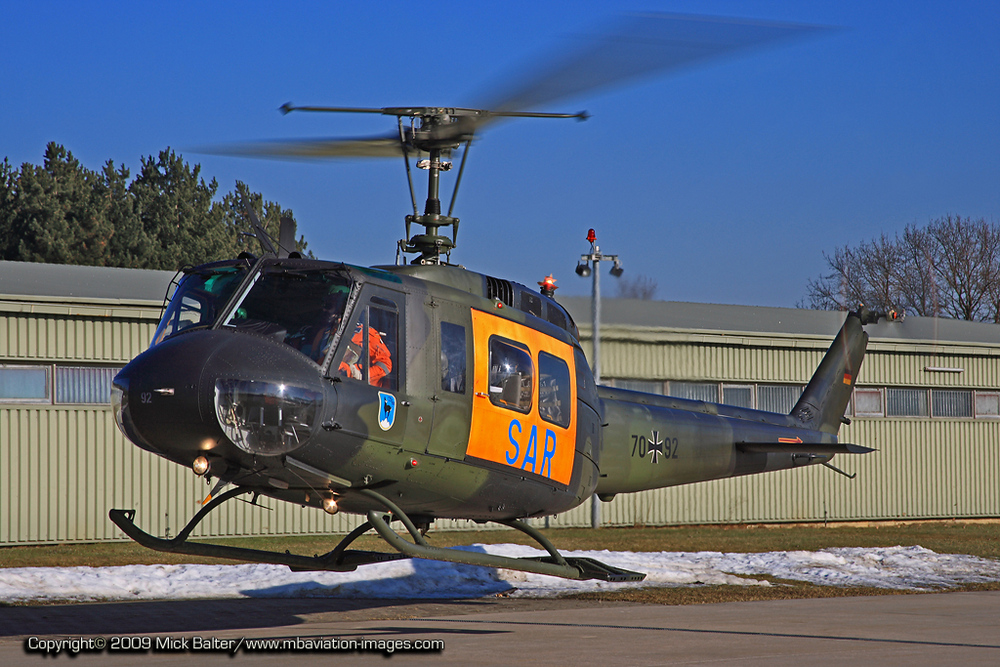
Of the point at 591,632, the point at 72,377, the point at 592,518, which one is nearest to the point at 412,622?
the point at 591,632

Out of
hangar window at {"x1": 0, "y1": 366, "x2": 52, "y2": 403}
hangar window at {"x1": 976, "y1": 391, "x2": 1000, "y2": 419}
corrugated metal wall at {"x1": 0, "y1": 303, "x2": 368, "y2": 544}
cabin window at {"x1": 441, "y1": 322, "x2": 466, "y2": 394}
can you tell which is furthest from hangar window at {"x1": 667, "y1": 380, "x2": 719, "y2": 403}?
cabin window at {"x1": 441, "y1": 322, "x2": 466, "y2": 394}

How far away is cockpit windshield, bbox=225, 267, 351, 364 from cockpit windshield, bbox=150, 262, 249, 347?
0.75ft

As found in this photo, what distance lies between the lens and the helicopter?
7.74 meters

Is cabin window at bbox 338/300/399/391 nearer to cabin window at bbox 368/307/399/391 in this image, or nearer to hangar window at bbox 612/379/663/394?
cabin window at bbox 368/307/399/391

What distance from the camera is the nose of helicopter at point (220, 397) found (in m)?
7.56

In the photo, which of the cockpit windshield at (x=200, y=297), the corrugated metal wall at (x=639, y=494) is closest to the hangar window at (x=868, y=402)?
the corrugated metal wall at (x=639, y=494)

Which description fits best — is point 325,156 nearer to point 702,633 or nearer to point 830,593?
point 702,633

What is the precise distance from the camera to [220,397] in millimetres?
7539

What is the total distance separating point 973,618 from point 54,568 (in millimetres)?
11863

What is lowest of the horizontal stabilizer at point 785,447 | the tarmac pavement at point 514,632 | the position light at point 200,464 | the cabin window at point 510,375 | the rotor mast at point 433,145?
the tarmac pavement at point 514,632

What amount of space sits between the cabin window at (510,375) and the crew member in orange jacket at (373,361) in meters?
1.24

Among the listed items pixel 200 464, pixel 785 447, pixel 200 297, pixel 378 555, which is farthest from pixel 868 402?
pixel 200 464

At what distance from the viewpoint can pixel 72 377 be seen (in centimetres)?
1925

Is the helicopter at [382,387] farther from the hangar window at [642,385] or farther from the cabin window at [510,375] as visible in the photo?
the hangar window at [642,385]
